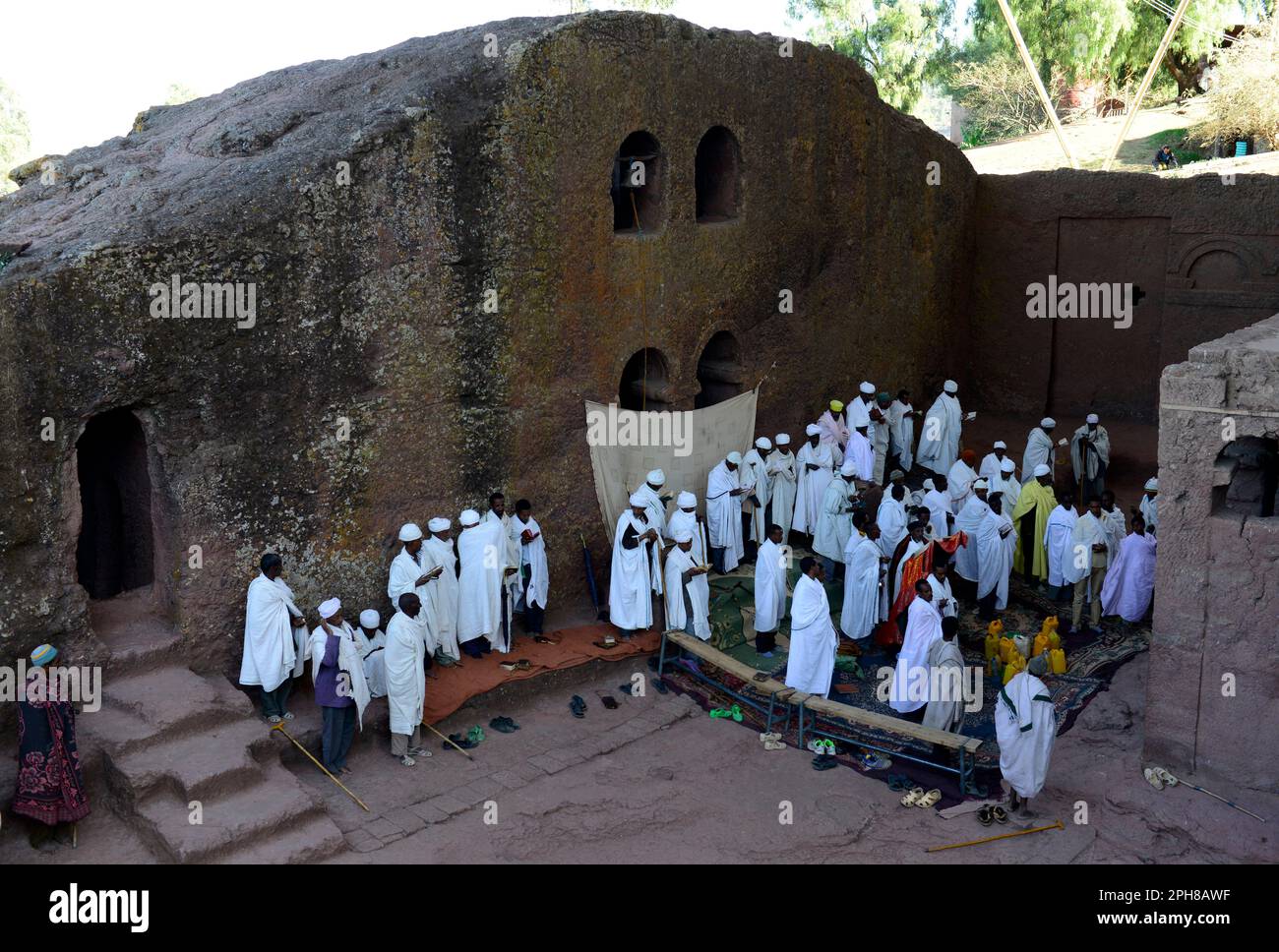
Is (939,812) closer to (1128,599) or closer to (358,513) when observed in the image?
(1128,599)

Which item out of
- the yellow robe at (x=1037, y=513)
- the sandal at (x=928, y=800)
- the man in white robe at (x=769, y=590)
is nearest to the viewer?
the sandal at (x=928, y=800)

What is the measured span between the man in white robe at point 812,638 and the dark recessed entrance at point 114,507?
572cm

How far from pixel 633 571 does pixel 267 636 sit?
12.0 ft

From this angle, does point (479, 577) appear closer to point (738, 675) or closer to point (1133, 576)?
point (738, 675)

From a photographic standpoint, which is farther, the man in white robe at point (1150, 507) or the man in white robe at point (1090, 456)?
the man in white robe at point (1090, 456)

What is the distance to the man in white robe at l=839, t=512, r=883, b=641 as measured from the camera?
42.7 feet

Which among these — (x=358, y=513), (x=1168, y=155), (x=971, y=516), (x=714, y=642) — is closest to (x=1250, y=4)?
(x=1168, y=155)

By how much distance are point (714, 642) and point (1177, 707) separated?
4397 millimetres

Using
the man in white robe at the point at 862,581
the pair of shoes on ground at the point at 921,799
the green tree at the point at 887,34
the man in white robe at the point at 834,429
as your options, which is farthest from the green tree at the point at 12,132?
the pair of shoes on ground at the point at 921,799

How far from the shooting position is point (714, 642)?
13.1 m

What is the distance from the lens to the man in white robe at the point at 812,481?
14.8 m

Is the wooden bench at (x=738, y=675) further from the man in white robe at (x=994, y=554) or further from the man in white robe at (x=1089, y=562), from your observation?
the man in white robe at (x=1089, y=562)

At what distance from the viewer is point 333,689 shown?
409 inches

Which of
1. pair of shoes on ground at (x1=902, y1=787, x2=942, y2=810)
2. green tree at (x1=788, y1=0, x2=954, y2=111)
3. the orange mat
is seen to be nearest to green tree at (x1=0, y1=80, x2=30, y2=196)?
green tree at (x1=788, y1=0, x2=954, y2=111)
